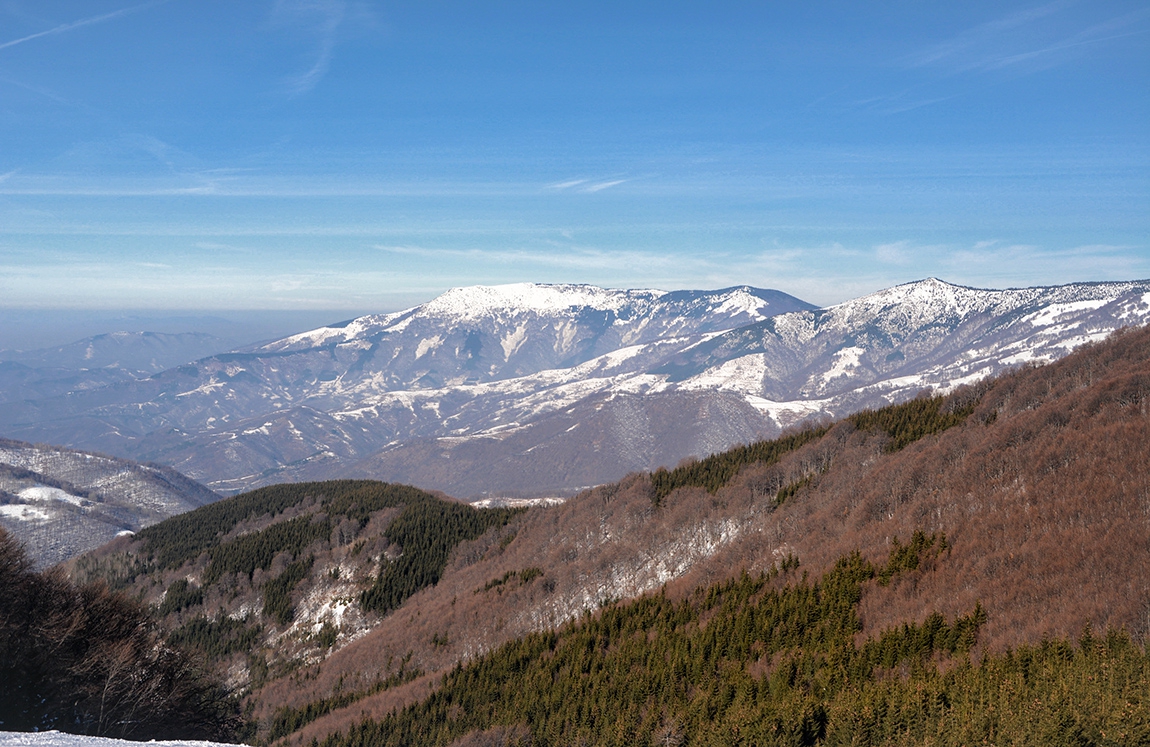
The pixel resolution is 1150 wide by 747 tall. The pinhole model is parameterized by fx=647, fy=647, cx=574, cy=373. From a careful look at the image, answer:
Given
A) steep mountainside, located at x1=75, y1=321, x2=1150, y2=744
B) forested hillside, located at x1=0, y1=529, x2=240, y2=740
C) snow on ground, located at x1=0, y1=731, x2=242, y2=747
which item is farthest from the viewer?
steep mountainside, located at x1=75, y1=321, x2=1150, y2=744

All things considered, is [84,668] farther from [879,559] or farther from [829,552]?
[829,552]

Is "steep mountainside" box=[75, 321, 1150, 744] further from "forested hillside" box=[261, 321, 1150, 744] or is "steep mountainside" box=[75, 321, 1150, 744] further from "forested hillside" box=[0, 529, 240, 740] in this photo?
"forested hillside" box=[0, 529, 240, 740]

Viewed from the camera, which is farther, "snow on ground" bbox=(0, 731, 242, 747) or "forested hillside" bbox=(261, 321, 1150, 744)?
"forested hillside" bbox=(261, 321, 1150, 744)

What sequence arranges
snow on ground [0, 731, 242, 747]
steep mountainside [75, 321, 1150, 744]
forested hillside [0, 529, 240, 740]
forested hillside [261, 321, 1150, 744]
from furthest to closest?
1. steep mountainside [75, 321, 1150, 744]
2. forested hillside [0, 529, 240, 740]
3. forested hillside [261, 321, 1150, 744]
4. snow on ground [0, 731, 242, 747]

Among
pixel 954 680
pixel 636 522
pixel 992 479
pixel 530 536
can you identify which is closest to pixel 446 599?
pixel 530 536

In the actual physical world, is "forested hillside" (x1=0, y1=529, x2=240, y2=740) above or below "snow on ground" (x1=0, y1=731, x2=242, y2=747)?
below

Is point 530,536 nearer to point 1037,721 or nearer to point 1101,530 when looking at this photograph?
point 1101,530

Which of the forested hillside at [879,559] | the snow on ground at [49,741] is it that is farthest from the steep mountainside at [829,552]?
the snow on ground at [49,741]

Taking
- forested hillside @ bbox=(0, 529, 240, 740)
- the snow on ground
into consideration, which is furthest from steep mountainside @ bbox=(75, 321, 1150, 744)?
the snow on ground

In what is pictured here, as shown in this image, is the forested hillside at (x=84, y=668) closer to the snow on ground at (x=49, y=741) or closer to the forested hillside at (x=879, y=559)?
the snow on ground at (x=49, y=741)
